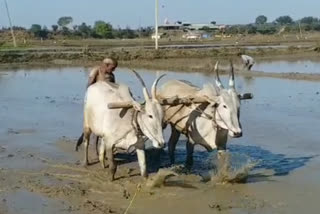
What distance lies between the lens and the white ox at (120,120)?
862 cm

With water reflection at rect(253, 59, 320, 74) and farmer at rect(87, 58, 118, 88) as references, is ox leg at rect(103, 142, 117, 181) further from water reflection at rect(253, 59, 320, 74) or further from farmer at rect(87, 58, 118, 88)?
water reflection at rect(253, 59, 320, 74)

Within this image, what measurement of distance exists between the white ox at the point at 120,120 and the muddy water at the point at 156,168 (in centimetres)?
57

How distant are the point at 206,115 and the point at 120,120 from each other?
4.33 ft

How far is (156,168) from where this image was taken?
10422 millimetres

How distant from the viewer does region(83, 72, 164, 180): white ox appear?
862cm

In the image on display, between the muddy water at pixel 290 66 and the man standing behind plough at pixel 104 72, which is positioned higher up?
the man standing behind plough at pixel 104 72

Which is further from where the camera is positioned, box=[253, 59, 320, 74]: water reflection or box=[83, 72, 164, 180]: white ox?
box=[253, 59, 320, 74]: water reflection

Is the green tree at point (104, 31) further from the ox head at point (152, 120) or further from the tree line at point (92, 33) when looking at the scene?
the ox head at point (152, 120)

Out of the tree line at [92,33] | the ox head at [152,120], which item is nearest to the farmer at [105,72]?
the ox head at [152,120]

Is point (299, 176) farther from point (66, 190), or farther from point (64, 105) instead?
point (64, 105)

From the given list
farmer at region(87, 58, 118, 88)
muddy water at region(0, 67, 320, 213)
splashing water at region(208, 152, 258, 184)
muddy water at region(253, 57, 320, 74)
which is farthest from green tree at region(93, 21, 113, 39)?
splashing water at region(208, 152, 258, 184)

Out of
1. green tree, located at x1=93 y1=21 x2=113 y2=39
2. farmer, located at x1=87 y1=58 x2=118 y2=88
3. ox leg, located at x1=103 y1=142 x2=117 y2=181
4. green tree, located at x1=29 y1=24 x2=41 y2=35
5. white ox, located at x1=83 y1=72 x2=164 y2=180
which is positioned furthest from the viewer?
green tree, located at x1=93 y1=21 x2=113 y2=39

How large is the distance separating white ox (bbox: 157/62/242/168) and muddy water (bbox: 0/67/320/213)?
2.02 ft

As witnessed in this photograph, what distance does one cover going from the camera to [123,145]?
927cm
